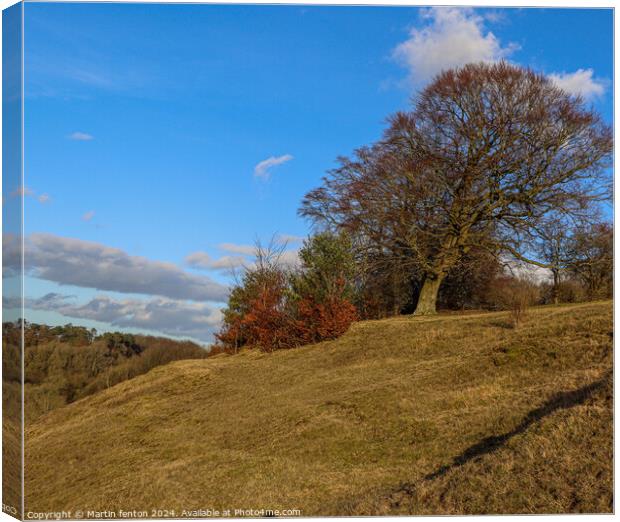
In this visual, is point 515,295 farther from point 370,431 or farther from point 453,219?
point 370,431

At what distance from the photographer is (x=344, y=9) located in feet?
24.2

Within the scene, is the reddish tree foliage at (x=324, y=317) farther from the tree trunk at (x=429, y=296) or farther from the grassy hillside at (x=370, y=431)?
the grassy hillside at (x=370, y=431)

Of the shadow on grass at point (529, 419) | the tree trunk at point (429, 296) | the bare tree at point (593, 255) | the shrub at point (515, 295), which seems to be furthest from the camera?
the tree trunk at point (429, 296)

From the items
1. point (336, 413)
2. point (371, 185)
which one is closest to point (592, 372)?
point (336, 413)

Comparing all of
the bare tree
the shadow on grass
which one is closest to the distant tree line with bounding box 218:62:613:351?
the bare tree

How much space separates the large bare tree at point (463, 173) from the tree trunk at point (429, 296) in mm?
29

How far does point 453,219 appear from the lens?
15.2 m

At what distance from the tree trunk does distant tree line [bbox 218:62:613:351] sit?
31mm

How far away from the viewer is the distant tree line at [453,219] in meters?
12.8

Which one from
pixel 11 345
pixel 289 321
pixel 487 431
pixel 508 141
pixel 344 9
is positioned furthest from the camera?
pixel 289 321

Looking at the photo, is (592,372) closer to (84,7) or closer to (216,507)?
(216,507)

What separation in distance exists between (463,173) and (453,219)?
3.87 feet

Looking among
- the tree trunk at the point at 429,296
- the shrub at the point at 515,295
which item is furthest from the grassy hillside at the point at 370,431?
the tree trunk at the point at 429,296

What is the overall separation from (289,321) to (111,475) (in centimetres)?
981
